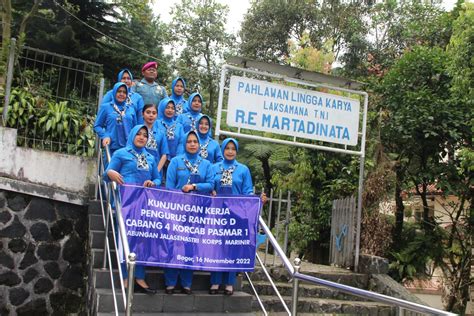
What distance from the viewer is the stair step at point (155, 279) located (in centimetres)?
505

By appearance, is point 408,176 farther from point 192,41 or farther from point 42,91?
point 192,41

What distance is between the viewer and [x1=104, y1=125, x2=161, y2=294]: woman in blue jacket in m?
4.89

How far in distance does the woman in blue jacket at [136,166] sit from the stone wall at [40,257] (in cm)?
156

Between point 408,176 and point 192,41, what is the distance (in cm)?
1531

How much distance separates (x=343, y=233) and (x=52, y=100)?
194 inches

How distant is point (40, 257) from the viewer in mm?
6254

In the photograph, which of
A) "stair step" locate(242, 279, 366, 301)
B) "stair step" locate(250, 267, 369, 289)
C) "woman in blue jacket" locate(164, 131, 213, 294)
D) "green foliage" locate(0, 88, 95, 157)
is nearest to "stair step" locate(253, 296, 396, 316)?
"stair step" locate(242, 279, 366, 301)

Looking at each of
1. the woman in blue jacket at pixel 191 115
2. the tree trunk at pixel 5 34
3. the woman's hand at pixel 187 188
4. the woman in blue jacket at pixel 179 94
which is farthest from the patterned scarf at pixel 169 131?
the tree trunk at pixel 5 34

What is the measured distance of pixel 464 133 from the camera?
336 inches

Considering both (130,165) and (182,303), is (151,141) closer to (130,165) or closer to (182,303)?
(130,165)

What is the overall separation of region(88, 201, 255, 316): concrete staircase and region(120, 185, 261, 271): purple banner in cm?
34

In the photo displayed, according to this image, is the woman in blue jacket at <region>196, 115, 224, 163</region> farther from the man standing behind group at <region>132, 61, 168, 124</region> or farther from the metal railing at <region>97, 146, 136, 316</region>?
the man standing behind group at <region>132, 61, 168, 124</region>

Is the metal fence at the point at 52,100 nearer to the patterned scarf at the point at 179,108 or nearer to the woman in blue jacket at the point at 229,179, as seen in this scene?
the patterned scarf at the point at 179,108

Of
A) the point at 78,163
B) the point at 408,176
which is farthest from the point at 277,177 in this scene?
the point at 78,163
